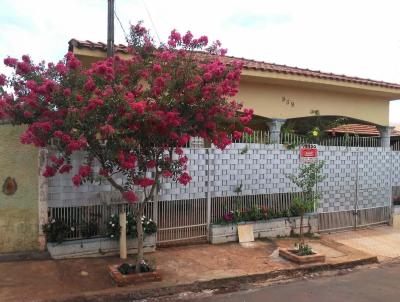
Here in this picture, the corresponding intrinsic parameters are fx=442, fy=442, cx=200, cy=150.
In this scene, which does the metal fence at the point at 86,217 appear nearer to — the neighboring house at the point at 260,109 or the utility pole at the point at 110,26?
the neighboring house at the point at 260,109

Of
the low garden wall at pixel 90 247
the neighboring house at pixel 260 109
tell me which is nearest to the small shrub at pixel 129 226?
the low garden wall at pixel 90 247

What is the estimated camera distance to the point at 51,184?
7.44 m

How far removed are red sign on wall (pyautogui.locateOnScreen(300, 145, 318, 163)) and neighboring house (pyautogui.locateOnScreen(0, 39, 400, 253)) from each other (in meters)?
1.27

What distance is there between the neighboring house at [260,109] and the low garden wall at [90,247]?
0.39m

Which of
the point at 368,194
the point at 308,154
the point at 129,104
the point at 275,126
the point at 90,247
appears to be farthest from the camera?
the point at 368,194

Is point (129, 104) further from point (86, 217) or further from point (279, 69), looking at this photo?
point (279, 69)

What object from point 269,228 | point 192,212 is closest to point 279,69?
point 269,228

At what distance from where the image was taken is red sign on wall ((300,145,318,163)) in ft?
32.4

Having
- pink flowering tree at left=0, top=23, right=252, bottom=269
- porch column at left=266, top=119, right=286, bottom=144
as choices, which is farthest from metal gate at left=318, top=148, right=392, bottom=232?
pink flowering tree at left=0, top=23, right=252, bottom=269

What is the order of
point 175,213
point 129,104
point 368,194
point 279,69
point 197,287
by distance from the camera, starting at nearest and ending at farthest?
point 129,104
point 197,287
point 175,213
point 279,69
point 368,194

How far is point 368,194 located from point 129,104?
8.21 metres

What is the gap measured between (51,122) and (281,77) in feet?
21.0

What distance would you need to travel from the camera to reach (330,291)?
268 inches

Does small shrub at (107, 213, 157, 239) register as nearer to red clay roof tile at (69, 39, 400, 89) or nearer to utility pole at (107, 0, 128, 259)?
utility pole at (107, 0, 128, 259)
